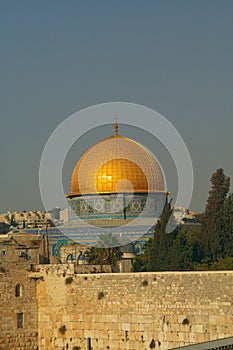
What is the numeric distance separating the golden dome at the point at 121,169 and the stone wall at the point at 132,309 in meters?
22.5

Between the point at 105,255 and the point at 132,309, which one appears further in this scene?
the point at 105,255

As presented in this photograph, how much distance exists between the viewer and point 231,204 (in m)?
35.4

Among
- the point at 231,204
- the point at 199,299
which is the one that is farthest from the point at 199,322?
the point at 231,204

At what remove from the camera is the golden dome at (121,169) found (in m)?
48.4

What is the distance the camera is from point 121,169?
48.8m

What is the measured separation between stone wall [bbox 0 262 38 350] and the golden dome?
886 inches

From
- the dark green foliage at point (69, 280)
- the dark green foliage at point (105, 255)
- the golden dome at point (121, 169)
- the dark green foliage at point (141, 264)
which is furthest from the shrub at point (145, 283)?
the golden dome at point (121, 169)

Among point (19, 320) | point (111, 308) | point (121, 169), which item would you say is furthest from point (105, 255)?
point (121, 169)

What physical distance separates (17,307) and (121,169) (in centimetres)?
2344

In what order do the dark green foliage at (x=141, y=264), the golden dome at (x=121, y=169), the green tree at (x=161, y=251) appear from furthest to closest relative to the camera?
the golden dome at (x=121, y=169)
the dark green foliage at (x=141, y=264)
the green tree at (x=161, y=251)

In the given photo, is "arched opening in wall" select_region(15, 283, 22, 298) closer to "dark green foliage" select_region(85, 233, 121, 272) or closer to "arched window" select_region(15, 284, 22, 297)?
"arched window" select_region(15, 284, 22, 297)

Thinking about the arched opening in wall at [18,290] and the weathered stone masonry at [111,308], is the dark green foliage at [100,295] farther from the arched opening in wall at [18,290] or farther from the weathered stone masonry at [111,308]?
the arched opening in wall at [18,290]

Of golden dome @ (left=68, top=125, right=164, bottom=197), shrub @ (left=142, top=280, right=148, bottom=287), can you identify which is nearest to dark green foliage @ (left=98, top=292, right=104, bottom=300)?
shrub @ (left=142, top=280, right=148, bottom=287)

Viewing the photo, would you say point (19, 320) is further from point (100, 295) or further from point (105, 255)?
point (105, 255)
